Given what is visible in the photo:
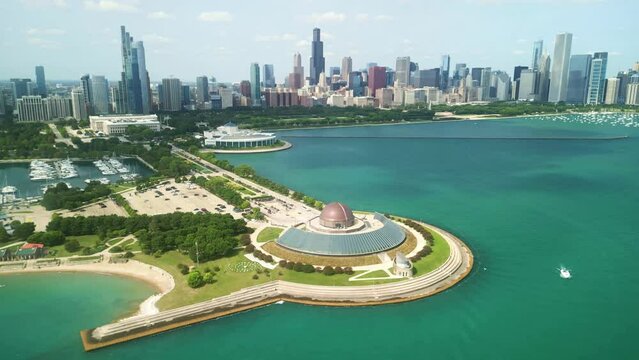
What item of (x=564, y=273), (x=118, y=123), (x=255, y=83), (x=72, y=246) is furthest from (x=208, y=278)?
(x=255, y=83)

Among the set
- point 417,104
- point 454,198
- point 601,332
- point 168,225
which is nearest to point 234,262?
point 168,225

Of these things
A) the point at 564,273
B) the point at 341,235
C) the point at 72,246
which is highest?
the point at 341,235

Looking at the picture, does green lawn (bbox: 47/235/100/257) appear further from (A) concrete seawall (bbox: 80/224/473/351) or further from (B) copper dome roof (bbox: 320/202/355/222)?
(B) copper dome roof (bbox: 320/202/355/222)

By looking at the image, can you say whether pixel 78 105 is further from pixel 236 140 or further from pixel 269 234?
pixel 269 234

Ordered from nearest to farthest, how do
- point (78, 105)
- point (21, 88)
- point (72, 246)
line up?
point (72, 246), point (78, 105), point (21, 88)

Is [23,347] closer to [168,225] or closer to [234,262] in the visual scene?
[234,262]

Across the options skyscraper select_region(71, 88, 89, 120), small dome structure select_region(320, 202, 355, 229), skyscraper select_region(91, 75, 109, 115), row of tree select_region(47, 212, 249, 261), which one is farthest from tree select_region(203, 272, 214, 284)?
skyscraper select_region(91, 75, 109, 115)
